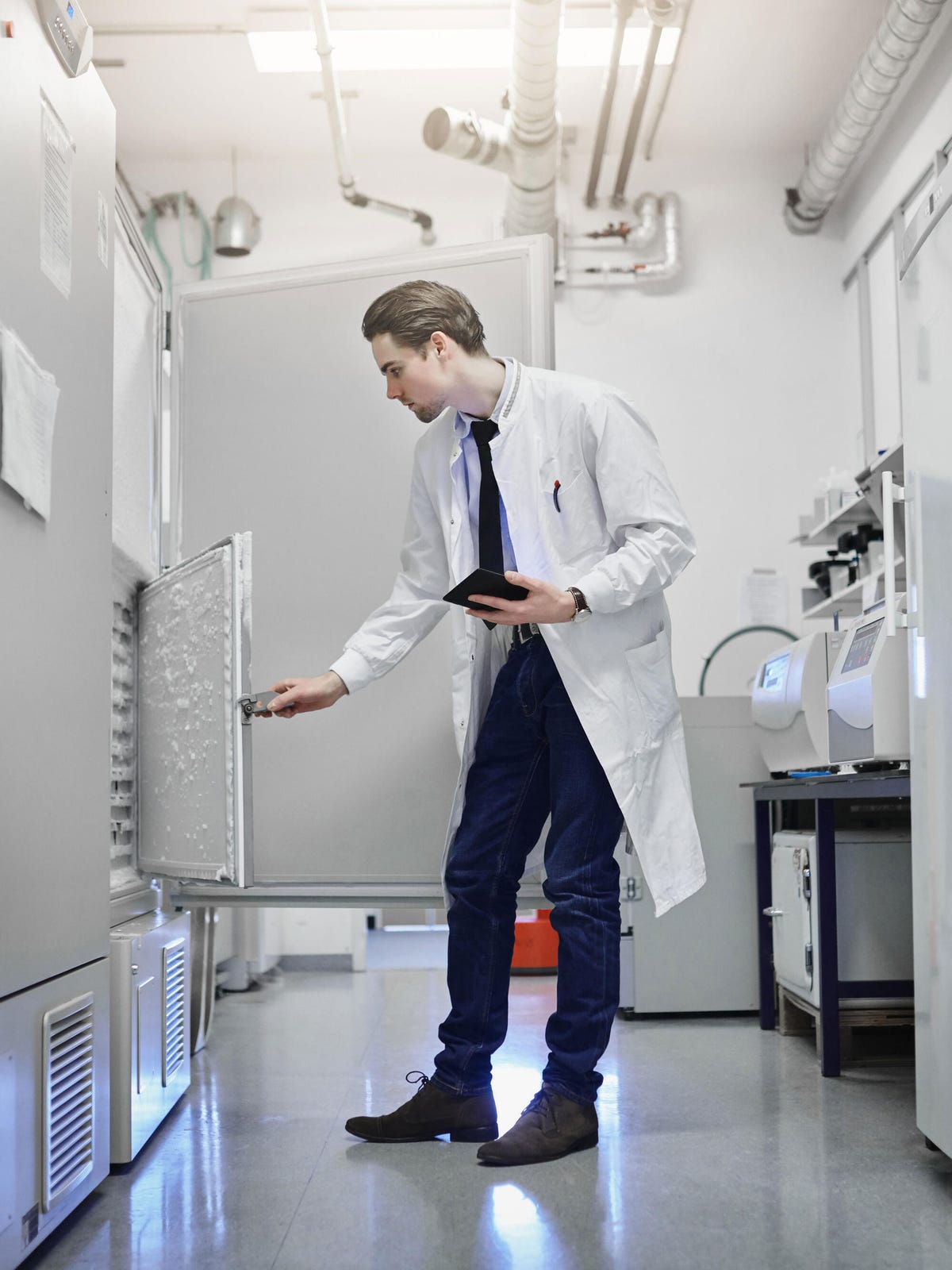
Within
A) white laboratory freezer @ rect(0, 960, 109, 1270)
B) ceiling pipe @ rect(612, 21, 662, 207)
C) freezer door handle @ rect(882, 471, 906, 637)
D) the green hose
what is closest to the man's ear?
freezer door handle @ rect(882, 471, 906, 637)

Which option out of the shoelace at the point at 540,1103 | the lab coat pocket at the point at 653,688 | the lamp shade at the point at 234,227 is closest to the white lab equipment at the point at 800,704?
the lab coat pocket at the point at 653,688

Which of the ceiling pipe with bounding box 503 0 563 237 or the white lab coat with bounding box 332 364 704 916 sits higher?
the ceiling pipe with bounding box 503 0 563 237

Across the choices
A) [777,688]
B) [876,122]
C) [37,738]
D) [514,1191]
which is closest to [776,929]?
[777,688]

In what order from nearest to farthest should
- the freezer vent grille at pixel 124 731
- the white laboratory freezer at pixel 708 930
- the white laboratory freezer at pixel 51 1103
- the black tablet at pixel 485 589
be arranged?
the white laboratory freezer at pixel 51 1103 < the black tablet at pixel 485 589 < the freezer vent grille at pixel 124 731 < the white laboratory freezer at pixel 708 930

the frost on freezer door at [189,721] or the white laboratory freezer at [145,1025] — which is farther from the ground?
the frost on freezer door at [189,721]

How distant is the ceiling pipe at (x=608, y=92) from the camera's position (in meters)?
3.80

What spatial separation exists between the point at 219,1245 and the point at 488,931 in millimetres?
627

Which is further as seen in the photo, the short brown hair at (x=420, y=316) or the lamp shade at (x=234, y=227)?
the lamp shade at (x=234, y=227)

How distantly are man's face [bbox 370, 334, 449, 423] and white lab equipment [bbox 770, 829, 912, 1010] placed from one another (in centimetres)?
130

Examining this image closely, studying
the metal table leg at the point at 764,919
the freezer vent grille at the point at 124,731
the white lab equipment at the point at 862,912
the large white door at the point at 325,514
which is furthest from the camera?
the metal table leg at the point at 764,919

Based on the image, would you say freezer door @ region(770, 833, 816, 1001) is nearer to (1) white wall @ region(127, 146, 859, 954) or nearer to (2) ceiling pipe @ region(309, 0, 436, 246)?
(1) white wall @ region(127, 146, 859, 954)

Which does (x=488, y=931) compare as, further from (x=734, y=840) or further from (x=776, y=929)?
(x=734, y=840)

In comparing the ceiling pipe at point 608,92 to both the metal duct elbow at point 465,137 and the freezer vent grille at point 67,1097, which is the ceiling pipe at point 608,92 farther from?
the freezer vent grille at point 67,1097

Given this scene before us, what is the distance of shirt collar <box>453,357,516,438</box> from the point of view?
1.92 meters
